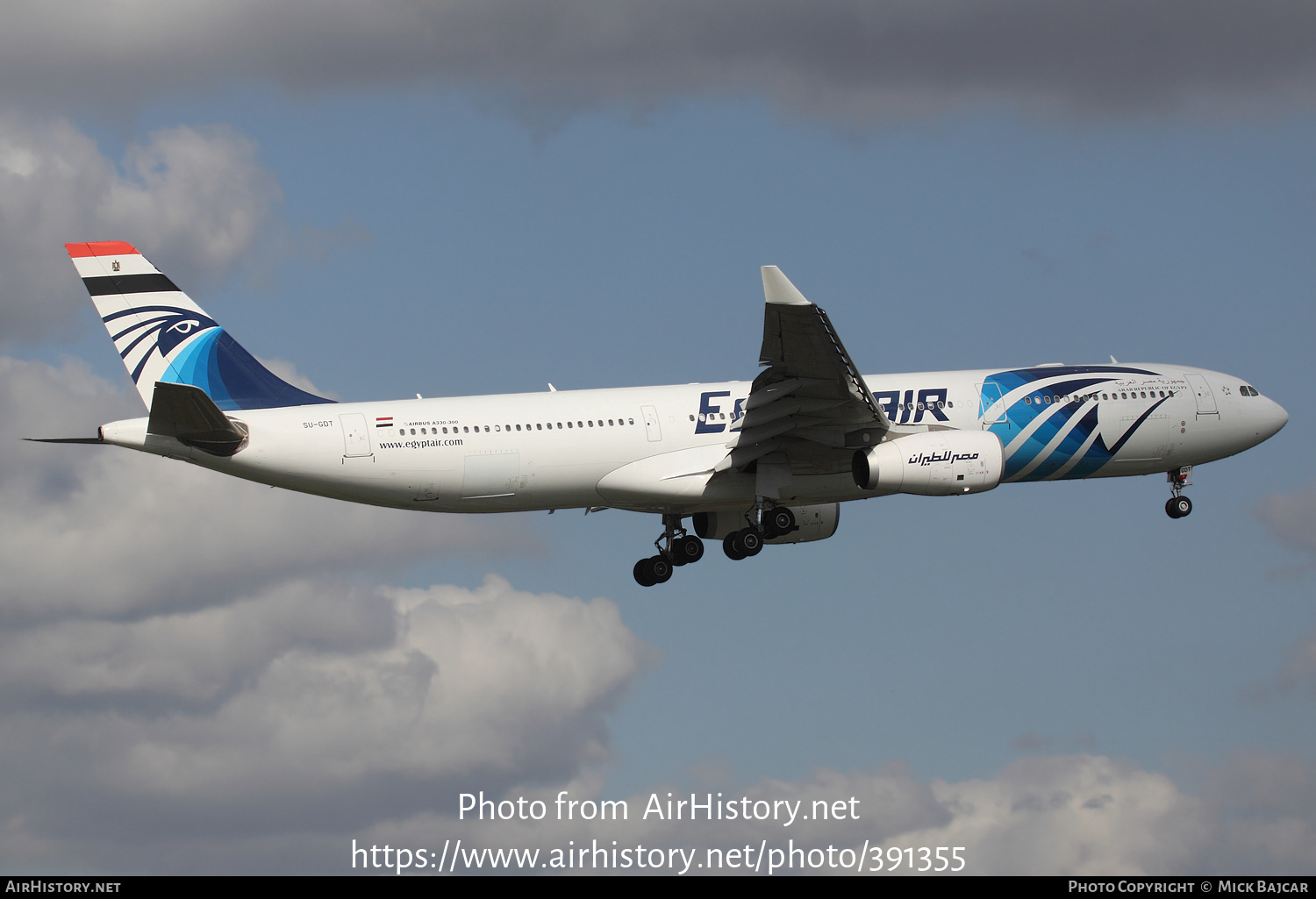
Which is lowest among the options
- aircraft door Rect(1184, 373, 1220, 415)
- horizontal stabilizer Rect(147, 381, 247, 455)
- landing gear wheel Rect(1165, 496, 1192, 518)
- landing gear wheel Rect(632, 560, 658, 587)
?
horizontal stabilizer Rect(147, 381, 247, 455)

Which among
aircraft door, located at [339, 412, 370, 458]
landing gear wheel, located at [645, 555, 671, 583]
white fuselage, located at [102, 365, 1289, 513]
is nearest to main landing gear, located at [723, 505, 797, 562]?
white fuselage, located at [102, 365, 1289, 513]

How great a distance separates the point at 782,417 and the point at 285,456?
1340 centimetres

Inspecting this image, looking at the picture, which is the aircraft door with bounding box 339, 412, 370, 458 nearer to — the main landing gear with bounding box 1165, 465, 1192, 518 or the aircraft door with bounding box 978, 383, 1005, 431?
the aircraft door with bounding box 978, 383, 1005, 431

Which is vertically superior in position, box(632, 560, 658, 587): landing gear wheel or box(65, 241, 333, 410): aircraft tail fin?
box(65, 241, 333, 410): aircraft tail fin

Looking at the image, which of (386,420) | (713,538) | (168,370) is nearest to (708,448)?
(713,538)

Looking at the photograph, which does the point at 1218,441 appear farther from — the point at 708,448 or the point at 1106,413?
the point at 708,448

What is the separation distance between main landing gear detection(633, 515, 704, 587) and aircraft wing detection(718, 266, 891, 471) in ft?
18.1

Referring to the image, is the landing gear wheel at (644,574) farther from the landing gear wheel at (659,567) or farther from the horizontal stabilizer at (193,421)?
the horizontal stabilizer at (193,421)

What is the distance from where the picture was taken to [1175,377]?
→ 4488 cm

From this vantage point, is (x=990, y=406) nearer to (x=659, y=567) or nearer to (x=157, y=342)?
(x=659, y=567)

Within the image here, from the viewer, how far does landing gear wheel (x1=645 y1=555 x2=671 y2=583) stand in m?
44.8

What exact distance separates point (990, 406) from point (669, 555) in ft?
36.5

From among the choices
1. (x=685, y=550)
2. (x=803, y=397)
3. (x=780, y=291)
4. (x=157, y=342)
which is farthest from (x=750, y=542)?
(x=157, y=342)

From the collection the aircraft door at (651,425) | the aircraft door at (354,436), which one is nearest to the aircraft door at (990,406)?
the aircraft door at (651,425)
